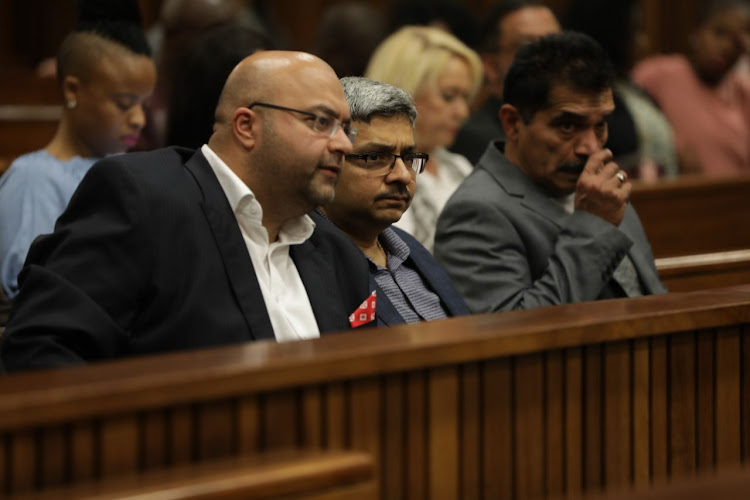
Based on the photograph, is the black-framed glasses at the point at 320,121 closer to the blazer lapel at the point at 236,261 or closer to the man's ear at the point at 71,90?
the blazer lapel at the point at 236,261

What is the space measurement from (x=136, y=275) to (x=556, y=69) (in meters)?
1.10

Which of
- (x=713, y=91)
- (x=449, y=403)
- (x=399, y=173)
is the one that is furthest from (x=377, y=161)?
(x=713, y=91)

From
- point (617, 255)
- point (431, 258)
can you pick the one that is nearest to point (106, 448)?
point (431, 258)

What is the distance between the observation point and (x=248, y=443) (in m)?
1.24

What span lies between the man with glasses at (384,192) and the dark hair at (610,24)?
2.01 m

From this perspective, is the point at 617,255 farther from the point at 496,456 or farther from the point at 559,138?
the point at 496,456

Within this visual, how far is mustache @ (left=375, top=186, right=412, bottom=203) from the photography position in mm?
1952

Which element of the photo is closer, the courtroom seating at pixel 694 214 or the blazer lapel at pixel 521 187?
the blazer lapel at pixel 521 187

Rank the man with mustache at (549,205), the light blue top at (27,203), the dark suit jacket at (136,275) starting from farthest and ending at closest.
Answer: the light blue top at (27,203)
the man with mustache at (549,205)
the dark suit jacket at (136,275)

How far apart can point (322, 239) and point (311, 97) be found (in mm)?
234

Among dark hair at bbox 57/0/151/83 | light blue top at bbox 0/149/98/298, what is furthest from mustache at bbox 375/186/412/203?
dark hair at bbox 57/0/151/83

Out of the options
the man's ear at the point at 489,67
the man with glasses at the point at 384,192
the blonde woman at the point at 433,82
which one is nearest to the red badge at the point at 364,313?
the man with glasses at the point at 384,192

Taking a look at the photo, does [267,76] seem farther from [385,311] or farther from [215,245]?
[385,311]

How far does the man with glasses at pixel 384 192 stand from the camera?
Result: 195cm
